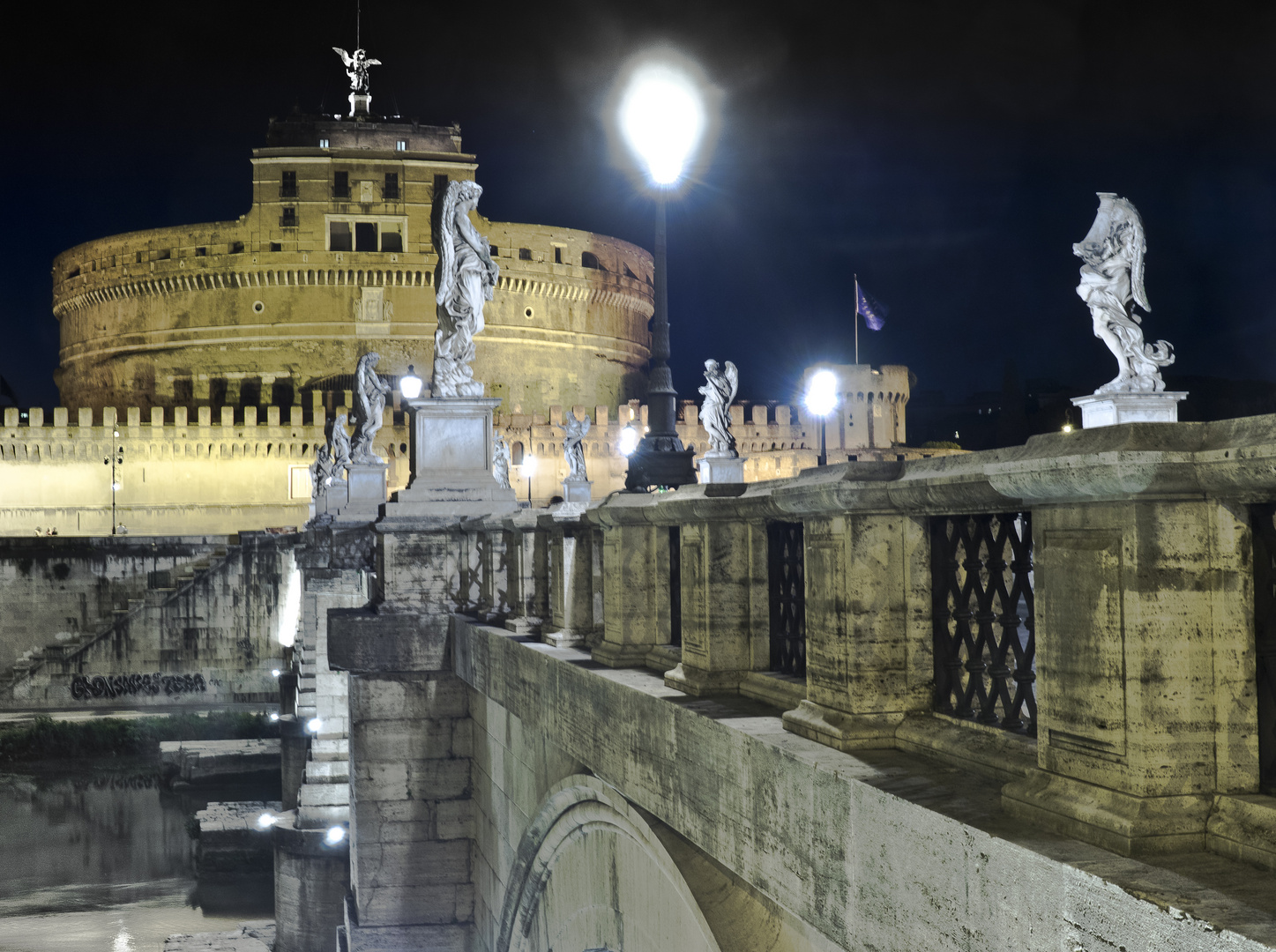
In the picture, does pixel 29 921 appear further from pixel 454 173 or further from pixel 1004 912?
pixel 454 173

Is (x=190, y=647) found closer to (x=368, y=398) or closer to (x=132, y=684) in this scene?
(x=132, y=684)

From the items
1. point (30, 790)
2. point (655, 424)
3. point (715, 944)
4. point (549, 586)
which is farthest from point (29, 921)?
point (715, 944)

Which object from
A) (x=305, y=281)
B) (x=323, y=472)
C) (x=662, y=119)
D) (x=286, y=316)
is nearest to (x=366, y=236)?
(x=305, y=281)

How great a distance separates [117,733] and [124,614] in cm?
348

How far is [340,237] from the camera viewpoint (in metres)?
55.4

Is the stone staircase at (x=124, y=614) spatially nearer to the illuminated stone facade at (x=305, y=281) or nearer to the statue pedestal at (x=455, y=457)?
the illuminated stone facade at (x=305, y=281)

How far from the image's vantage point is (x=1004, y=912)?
2383 millimetres

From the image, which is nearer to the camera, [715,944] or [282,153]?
[715,944]

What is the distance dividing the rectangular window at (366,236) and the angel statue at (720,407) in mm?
34389

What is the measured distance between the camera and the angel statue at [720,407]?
77.1ft

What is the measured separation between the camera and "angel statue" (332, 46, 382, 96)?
2303 inches

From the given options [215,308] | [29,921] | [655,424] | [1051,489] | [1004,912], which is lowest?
[29,921]

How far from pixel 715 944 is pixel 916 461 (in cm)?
157

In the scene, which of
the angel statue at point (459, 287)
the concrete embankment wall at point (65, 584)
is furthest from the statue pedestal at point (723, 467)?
the concrete embankment wall at point (65, 584)
